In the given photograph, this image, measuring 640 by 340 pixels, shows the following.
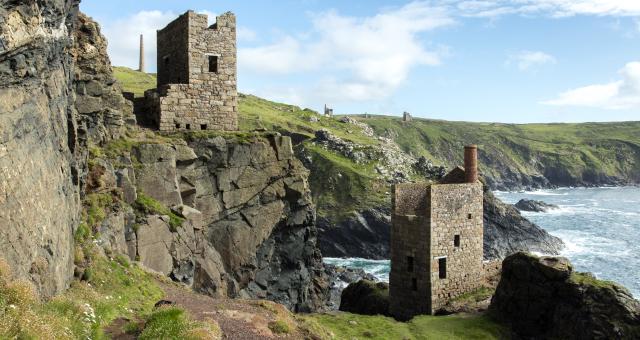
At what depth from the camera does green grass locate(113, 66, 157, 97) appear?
10956 centimetres

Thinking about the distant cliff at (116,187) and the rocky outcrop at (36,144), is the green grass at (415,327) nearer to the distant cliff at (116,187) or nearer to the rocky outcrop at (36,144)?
the distant cliff at (116,187)

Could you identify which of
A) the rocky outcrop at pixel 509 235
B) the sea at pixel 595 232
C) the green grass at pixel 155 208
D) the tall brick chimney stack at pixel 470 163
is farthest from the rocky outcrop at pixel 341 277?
the green grass at pixel 155 208

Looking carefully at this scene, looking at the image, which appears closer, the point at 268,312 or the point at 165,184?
the point at 268,312

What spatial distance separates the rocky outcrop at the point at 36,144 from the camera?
45.1 feet

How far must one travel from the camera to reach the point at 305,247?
134ft

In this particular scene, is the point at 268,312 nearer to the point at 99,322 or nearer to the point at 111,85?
the point at 99,322

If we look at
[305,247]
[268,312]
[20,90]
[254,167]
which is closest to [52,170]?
[20,90]

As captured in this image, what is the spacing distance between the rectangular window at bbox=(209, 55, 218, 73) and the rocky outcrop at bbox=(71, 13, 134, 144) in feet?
24.2

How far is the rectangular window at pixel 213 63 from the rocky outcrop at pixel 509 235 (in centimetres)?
6269

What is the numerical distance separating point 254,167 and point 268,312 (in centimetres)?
1656

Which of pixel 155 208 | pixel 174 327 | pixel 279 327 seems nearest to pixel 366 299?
pixel 155 208

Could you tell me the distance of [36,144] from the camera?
51.9 feet

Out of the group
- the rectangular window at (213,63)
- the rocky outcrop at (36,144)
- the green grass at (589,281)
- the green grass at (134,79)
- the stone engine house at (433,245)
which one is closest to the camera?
the rocky outcrop at (36,144)

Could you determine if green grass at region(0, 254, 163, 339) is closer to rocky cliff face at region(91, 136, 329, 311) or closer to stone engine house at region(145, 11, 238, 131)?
rocky cliff face at region(91, 136, 329, 311)
